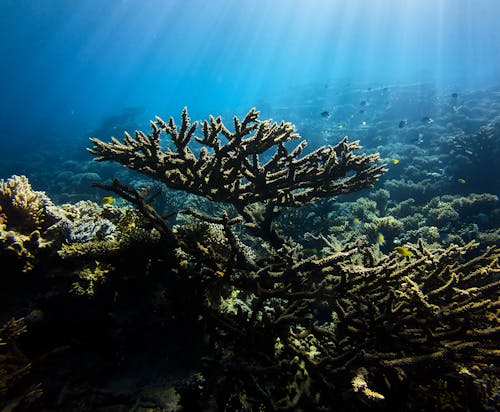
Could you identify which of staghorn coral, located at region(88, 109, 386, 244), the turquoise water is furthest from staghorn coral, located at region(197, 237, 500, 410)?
the turquoise water

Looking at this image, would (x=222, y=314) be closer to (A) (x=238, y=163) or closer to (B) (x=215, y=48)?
(A) (x=238, y=163)

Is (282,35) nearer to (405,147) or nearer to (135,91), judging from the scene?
(135,91)

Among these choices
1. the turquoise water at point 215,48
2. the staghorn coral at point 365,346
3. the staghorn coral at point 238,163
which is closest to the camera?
the staghorn coral at point 365,346

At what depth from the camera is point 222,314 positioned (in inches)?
105

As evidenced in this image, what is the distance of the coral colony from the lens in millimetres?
2318

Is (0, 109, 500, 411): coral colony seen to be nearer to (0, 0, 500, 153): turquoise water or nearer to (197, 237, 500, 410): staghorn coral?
(197, 237, 500, 410): staghorn coral

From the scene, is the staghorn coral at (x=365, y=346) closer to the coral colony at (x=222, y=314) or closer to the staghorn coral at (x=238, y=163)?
the coral colony at (x=222, y=314)

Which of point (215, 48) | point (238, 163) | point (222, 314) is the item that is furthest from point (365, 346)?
point (215, 48)

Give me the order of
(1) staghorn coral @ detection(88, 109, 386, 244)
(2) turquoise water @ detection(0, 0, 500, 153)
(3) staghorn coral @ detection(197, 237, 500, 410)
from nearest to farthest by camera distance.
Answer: (3) staghorn coral @ detection(197, 237, 500, 410) < (1) staghorn coral @ detection(88, 109, 386, 244) < (2) turquoise water @ detection(0, 0, 500, 153)

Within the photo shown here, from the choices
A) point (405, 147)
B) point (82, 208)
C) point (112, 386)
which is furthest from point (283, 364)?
point (405, 147)

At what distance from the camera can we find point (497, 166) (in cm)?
1209

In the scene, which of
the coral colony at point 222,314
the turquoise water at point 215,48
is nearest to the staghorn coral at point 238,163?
the coral colony at point 222,314

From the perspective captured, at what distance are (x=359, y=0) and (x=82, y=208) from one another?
358 ft

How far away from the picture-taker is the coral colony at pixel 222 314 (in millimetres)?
2318
